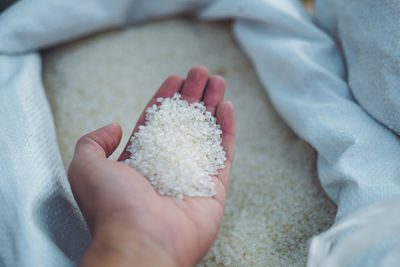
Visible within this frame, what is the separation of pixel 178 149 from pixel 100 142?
0.56 feet

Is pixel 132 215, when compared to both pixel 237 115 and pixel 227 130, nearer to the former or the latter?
pixel 227 130

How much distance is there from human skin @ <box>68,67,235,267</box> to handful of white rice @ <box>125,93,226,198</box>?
25 millimetres

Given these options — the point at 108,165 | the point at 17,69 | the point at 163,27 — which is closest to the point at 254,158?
the point at 108,165

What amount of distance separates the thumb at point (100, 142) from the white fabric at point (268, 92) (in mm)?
138

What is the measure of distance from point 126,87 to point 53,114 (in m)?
0.24

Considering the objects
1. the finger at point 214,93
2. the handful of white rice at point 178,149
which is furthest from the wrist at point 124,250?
the finger at point 214,93

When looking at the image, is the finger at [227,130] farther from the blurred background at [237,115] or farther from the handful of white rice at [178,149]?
the blurred background at [237,115]

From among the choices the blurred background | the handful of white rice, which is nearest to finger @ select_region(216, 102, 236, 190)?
the handful of white rice

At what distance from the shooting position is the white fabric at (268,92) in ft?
2.28

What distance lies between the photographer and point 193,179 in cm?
67

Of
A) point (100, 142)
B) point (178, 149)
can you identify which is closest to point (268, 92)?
point (178, 149)

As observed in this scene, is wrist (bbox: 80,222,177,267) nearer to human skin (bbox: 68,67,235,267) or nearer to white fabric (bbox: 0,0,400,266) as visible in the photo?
human skin (bbox: 68,67,235,267)

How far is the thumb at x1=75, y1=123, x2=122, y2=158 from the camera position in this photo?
26.7 inches

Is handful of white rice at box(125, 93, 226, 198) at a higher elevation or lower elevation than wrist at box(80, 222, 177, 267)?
higher
